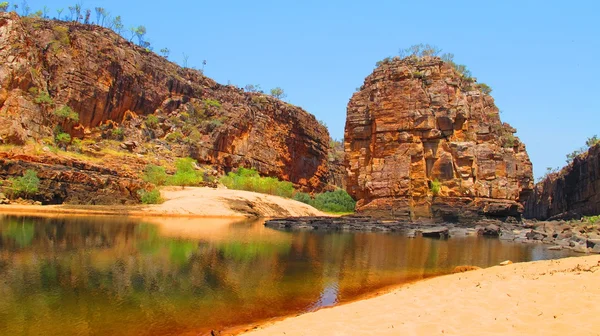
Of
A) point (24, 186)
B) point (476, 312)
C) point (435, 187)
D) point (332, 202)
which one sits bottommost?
point (476, 312)

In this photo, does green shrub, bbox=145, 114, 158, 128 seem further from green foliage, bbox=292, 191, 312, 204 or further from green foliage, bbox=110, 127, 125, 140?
green foliage, bbox=292, 191, 312, 204

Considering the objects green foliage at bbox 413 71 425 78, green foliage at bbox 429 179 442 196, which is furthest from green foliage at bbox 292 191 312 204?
green foliage at bbox 413 71 425 78

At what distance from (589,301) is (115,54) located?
6169cm

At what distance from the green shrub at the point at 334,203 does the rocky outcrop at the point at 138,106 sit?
37.3 feet

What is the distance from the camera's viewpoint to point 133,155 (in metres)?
52.2

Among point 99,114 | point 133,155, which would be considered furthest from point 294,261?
point 99,114

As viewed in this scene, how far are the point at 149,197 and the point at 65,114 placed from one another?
61.4 feet

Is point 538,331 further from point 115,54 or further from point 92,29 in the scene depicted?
point 92,29

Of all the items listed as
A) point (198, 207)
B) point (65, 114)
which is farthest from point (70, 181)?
point (65, 114)

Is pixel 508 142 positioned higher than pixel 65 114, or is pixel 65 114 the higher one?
pixel 508 142

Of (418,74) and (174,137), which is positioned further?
(174,137)

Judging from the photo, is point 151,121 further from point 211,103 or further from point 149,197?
point 149,197

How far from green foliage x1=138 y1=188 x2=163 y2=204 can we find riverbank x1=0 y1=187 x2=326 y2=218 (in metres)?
0.77

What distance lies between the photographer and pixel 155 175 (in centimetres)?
4606
